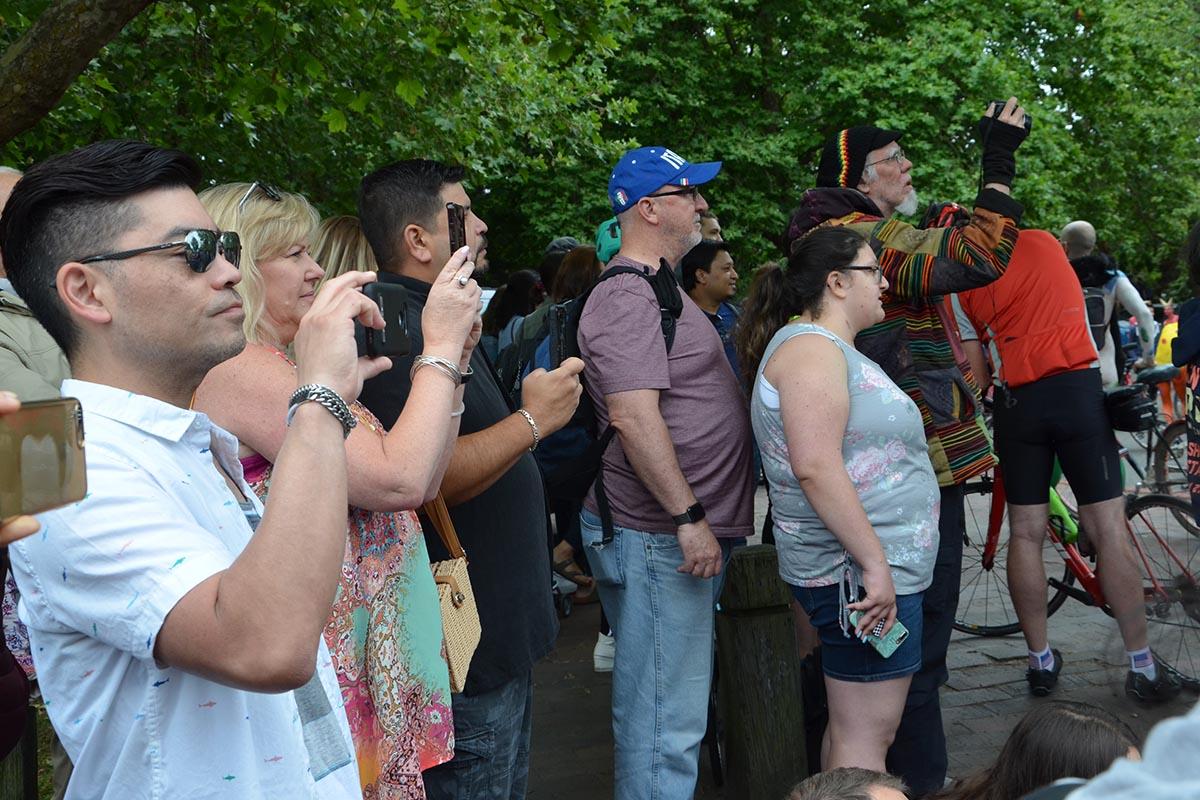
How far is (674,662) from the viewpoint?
11.2ft

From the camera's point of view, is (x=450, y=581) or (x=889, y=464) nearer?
(x=450, y=581)

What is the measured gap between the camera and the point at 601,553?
3.56 m

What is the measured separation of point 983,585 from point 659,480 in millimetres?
3477

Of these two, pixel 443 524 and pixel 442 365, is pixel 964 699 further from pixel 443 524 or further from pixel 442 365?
pixel 442 365

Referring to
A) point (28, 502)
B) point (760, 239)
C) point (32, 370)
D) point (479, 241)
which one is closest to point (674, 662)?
point (479, 241)

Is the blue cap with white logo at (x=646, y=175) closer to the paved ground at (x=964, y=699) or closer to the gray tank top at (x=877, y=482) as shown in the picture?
the gray tank top at (x=877, y=482)

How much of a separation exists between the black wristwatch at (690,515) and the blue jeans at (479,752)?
841 millimetres

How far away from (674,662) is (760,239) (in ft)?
55.8

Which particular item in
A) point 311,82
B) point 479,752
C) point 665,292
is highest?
point 311,82

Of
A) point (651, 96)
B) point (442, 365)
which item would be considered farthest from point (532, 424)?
point (651, 96)

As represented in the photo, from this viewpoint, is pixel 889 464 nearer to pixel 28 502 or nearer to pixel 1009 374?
pixel 1009 374

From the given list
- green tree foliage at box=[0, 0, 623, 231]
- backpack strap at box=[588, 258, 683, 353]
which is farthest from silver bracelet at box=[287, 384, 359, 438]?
green tree foliage at box=[0, 0, 623, 231]

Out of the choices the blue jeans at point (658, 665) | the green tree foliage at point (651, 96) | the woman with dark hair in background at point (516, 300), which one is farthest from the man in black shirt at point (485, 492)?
the woman with dark hair in background at point (516, 300)

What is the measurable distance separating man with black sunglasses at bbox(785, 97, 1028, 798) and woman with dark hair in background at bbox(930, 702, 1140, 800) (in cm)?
146
